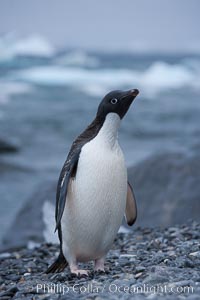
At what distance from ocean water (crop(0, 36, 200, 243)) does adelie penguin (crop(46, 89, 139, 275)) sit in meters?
3.58

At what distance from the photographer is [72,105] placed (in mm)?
18078

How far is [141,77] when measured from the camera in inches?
1025

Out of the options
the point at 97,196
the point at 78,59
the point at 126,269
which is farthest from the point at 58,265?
the point at 78,59

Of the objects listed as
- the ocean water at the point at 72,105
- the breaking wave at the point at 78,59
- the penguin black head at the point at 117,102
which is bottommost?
the penguin black head at the point at 117,102

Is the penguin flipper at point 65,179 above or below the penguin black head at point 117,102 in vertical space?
below

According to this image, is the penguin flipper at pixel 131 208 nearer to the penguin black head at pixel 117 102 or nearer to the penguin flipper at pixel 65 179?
the penguin flipper at pixel 65 179

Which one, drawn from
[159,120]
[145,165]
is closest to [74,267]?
[145,165]

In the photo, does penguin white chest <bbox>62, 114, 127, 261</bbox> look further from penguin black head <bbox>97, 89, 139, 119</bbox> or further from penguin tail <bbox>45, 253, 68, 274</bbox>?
penguin tail <bbox>45, 253, 68, 274</bbox>

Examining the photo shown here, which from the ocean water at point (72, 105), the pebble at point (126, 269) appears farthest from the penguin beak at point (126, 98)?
the ocean water at point (72, 105)

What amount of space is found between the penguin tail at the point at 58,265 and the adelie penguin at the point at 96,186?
227mm

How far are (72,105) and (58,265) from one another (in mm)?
14374

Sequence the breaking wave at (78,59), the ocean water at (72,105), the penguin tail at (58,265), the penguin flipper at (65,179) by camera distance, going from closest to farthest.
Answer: the penguin flipper at (65,179)
the penguin tail at (58,265)
the ocean water at (72,105)
the breaking wave at (78,59)

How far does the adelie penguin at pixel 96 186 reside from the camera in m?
3.40

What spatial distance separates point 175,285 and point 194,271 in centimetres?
38
